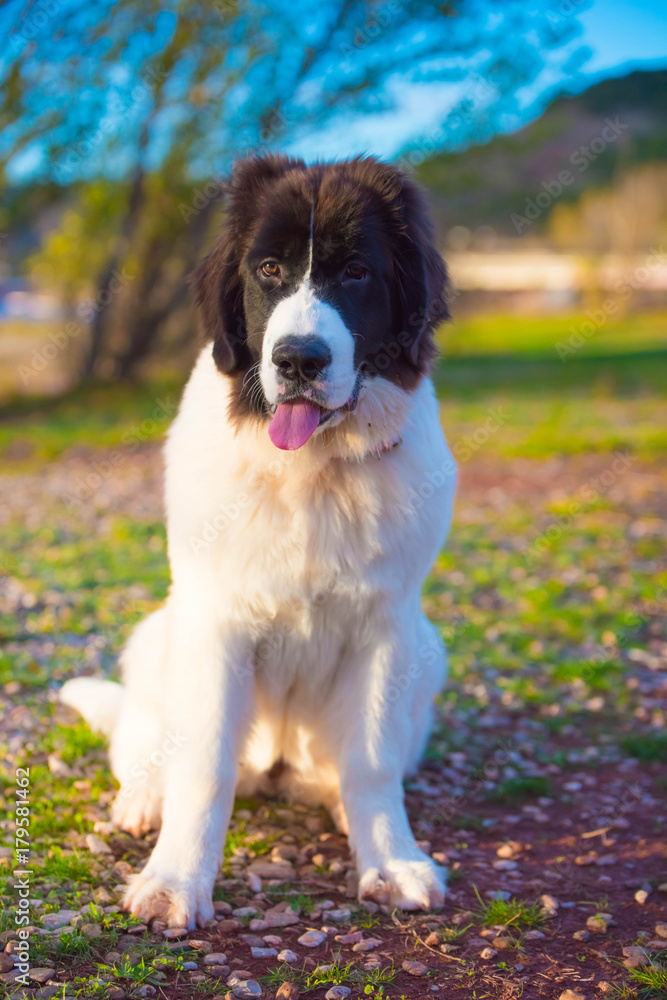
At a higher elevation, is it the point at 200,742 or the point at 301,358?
the point at 301,358

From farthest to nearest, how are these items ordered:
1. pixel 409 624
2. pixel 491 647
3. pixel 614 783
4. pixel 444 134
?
pixel 444 134 < pixel 491 647 < pixel 614 783 < pixel 409 624

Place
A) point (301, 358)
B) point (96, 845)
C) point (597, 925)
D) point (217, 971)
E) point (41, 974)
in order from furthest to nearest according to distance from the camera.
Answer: point (96, 845) < point (597, 925) < point (301, 358) < point (217, 971) < point (41, 974)

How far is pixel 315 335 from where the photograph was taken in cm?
251

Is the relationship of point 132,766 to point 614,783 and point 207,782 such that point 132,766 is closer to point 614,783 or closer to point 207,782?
point 207,782

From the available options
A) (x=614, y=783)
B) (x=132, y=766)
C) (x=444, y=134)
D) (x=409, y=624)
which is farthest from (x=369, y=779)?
(x=444, y=134)

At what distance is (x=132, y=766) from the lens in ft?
10.6

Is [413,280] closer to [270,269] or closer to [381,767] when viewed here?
[270,269]

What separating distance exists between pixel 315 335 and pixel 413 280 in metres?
0.57

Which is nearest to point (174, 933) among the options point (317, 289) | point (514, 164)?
point (317, 289)

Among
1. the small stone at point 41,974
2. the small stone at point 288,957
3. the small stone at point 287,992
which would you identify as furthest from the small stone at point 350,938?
the small stone at point 41,974

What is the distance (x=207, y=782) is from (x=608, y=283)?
36757mm

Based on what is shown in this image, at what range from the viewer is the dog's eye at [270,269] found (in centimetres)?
272

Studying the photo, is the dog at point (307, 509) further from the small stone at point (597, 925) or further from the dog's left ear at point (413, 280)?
the small stone at point (597, 925)

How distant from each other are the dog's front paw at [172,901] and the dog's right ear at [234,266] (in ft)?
5.29
